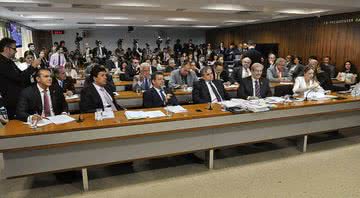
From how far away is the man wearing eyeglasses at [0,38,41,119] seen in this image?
374cm

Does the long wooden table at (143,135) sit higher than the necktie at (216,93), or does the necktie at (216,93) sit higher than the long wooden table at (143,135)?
the necktie at (216,93)

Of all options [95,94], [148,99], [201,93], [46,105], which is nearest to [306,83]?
[201,93]

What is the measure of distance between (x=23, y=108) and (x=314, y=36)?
35.3 ft

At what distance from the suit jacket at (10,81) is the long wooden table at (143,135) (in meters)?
1.03

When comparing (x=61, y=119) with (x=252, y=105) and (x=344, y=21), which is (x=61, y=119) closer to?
(x=252, y=105)

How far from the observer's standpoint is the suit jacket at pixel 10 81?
3740mm

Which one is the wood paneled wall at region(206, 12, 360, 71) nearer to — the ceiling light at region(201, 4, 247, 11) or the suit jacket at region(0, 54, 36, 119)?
the ceiling light at region(201, 4, 247, 11)

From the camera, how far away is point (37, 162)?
2.74 meters

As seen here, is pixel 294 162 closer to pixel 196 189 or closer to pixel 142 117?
pixel 196 189

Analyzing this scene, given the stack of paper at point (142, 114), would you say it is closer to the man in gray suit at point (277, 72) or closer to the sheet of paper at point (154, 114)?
the sheet of paper at point (154, 114)

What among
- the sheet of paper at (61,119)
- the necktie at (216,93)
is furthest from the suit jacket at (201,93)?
the sheet of paper at (61,119)

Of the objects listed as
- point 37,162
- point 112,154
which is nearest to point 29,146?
point 37,162

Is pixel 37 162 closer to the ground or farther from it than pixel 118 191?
farther from it

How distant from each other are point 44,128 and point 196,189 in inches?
66.0
